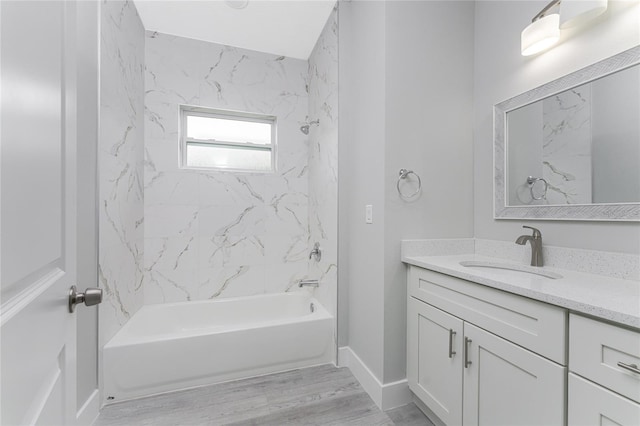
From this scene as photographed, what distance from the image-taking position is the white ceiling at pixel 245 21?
2.13 m

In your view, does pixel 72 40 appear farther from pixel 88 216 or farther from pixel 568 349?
pixel 568 349


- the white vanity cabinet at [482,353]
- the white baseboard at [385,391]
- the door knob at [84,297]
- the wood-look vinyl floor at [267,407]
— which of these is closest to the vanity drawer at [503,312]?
the white vanity cabinet at [482,353]

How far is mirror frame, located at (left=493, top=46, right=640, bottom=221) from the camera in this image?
3.66 feet

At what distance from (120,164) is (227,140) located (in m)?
1.07

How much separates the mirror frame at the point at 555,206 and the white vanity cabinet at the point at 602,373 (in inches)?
24.7

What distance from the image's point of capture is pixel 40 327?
1.58 ft

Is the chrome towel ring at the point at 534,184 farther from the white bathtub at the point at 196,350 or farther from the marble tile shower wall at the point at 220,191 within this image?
the marble tile shower wall at the point at 220,191

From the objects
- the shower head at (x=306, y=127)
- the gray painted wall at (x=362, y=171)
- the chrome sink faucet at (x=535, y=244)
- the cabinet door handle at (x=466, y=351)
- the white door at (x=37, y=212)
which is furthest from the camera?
the shower head at (x=306, y=127)

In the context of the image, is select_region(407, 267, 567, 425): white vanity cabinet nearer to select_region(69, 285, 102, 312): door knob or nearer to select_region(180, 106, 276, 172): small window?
select_region(69, 285, 102, 312): door knob

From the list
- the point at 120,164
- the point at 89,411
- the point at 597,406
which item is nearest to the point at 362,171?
the point at 597,406

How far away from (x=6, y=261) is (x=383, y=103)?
5.46ft

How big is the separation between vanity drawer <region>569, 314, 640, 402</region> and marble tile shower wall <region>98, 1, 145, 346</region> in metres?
2.27

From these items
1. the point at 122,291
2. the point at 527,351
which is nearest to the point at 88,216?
the point at 122,291


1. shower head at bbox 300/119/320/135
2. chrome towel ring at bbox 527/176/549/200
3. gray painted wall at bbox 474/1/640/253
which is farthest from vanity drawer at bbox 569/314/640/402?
shower head at bbox 300/119/320/135
